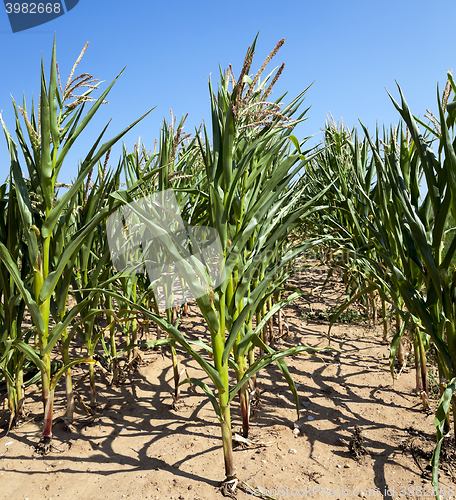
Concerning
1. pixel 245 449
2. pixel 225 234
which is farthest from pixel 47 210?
pixel 245 449

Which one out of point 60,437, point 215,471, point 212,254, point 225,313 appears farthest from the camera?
point 212,254

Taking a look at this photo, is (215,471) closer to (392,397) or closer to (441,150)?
(392,397)

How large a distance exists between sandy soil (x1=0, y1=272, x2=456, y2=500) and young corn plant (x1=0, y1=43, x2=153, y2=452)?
18 centimetres

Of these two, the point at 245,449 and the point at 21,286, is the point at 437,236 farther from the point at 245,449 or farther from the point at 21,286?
the point at 21,286

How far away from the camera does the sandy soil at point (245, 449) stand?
1.23m

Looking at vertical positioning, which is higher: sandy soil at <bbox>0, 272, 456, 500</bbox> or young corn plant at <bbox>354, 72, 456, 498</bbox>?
young corn plant at <bbox>354, 72, 456, 498</bbox>

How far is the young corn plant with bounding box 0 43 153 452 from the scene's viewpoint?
127 cm

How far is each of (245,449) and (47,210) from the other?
1191 millimetres

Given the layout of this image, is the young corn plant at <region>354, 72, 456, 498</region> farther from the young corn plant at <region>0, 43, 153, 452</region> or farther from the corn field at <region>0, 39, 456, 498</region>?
the young corn plant at <region>0, 43, 153, 452</region>

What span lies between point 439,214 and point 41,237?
4.33 feet

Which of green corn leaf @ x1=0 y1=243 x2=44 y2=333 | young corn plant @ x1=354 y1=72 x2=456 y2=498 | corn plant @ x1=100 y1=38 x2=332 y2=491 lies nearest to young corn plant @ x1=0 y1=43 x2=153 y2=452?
green corn leaf @ x1=0 y1=243 x2=44 y2=333

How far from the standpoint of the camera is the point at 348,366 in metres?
2.17

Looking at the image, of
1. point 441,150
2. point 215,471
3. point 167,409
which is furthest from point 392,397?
point 441,150

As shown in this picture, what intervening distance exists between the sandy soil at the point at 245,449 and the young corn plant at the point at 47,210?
0.60 feet
